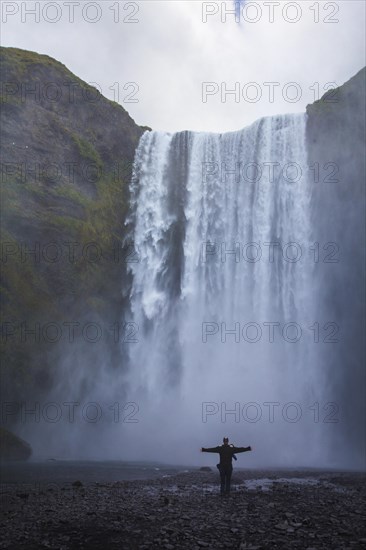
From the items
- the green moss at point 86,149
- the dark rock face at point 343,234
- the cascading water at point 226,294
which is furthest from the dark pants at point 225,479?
the green moss at point 86,149

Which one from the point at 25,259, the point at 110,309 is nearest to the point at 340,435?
the point at 110,309

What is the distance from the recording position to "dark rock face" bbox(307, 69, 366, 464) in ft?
109

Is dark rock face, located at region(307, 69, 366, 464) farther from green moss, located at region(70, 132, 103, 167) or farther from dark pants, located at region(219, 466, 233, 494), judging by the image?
dark pants, located at region(219, 466, 233, 494)

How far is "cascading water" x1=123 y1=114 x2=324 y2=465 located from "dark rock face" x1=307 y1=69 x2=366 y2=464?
3.60 ft

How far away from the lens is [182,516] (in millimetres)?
11164

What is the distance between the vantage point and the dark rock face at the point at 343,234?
109 ft

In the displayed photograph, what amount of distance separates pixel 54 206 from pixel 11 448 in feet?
61.3

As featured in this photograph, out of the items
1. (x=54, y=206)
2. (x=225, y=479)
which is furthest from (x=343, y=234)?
(x=225, y=479)

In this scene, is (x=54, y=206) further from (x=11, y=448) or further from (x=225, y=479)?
(x=225, y=479)

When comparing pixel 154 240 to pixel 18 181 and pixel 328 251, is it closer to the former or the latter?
pixel 18 181

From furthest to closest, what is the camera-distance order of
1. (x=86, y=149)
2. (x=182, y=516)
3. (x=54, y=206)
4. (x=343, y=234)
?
(x=86, y=149)
(x=54, y=206)
(x=343, y=234)
(x=182, y=516)

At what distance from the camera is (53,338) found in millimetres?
35344

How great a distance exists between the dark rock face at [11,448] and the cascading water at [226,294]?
309 inches

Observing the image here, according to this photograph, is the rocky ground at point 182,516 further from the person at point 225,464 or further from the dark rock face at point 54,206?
the dark rock face at point 54,206
